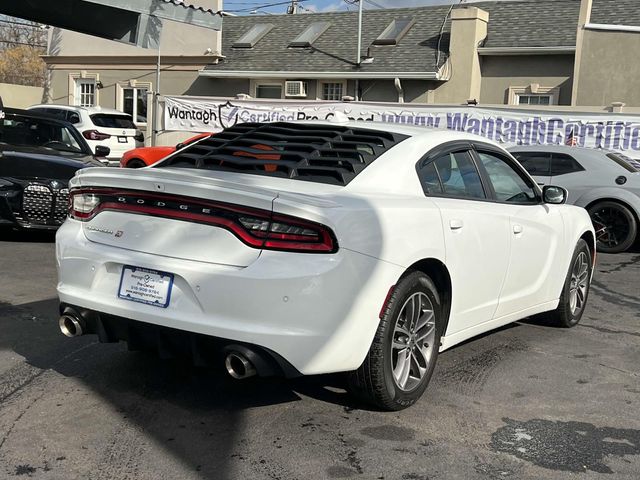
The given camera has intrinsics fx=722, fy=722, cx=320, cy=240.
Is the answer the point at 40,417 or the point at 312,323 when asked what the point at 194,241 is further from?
the point at 40,417

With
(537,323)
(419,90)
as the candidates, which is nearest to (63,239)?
(537,323)

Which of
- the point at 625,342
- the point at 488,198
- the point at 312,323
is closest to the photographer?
the point at 312,323

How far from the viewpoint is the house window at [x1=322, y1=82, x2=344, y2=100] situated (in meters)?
22.4

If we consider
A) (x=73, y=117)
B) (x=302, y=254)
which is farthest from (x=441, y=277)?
(x=73, y=117)

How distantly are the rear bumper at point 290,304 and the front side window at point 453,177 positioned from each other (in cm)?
92

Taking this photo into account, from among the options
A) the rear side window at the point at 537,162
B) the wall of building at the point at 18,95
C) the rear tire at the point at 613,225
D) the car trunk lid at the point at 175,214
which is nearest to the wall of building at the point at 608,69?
the rear side window at the point at 537,162

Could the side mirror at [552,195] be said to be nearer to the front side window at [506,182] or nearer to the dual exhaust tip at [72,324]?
the front side window at [506,182]

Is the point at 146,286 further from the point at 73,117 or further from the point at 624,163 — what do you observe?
the point at 73,117

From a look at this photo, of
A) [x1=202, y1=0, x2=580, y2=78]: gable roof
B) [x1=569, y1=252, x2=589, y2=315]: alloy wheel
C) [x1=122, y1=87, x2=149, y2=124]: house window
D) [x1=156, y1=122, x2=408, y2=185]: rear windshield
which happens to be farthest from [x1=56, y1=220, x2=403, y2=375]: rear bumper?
[x1=122, y1=87, x2=149, y2=124]: house window

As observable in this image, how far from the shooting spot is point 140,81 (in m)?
25.2

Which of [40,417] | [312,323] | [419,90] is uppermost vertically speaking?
[419,90]

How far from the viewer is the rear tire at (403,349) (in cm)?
365

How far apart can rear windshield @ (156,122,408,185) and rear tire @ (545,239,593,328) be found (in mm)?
2250

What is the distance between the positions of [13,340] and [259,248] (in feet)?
8.30
